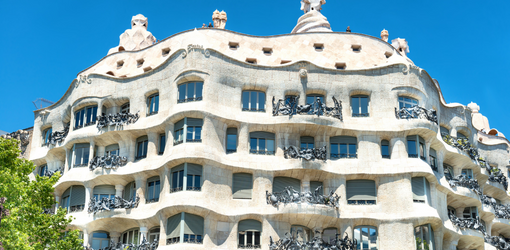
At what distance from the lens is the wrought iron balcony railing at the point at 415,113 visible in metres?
47.1

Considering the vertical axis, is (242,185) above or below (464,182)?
below

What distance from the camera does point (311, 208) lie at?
4369cm

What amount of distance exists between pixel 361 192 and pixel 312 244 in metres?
5.60

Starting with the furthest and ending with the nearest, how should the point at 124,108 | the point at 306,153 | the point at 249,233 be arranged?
1. the point at 124,108
2. the point at 306,153
3. the point at 249,233

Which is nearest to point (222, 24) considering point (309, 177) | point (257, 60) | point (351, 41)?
point (257, 60)

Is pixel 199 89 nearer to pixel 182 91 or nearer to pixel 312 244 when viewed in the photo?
pixel 182 91

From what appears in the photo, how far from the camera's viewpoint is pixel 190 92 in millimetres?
46312

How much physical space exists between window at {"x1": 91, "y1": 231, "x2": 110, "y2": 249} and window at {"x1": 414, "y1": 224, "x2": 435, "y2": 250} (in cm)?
2022

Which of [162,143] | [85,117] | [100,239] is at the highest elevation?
[85,117]

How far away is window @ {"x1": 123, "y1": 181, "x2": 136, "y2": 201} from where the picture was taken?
155ft

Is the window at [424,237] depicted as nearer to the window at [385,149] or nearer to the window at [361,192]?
the window at [361,192]

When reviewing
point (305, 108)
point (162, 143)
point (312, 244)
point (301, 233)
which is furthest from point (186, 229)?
point (305, 108)

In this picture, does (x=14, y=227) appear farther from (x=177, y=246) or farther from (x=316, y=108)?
(x=316, y=108)

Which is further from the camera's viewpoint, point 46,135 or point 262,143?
point 46,135
